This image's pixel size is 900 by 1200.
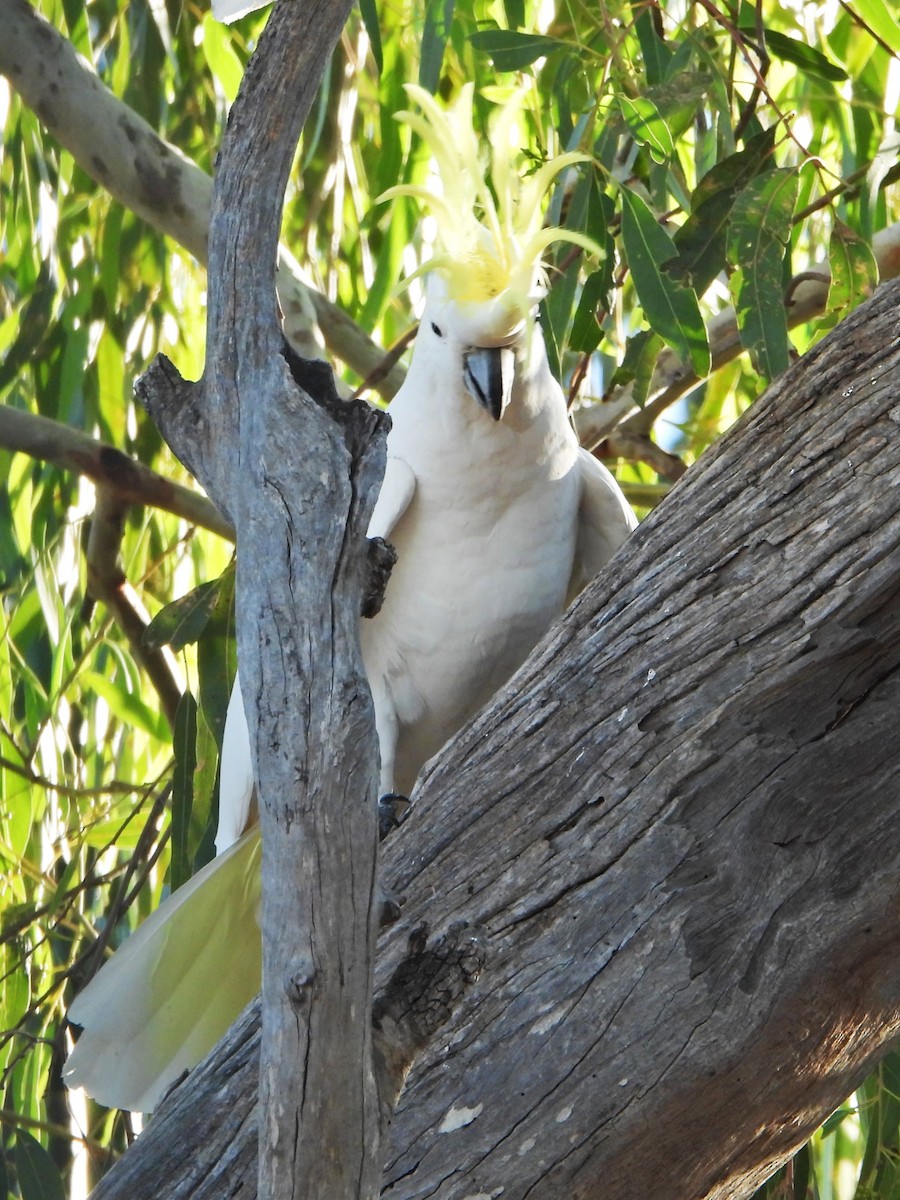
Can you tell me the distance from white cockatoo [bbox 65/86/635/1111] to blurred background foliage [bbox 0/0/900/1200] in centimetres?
17

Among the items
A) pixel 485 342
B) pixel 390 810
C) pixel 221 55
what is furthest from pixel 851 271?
pixel 221 55

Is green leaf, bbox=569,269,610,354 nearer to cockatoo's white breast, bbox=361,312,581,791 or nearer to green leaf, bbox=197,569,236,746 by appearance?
cockatoo's white breast, bbox=361,312,581,791

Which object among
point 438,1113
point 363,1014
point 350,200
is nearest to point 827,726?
point 438,1113

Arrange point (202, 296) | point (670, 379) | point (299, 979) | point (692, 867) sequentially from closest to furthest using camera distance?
point (299, 979) < point (692, 867) < point (670, 379) < point (202, 296)

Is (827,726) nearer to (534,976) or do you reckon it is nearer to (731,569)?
(731,569)

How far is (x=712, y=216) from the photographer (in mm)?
1732

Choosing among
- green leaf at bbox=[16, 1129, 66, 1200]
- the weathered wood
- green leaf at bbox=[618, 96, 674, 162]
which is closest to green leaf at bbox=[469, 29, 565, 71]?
green leaf at bbox=[618, 96, 674, 162]

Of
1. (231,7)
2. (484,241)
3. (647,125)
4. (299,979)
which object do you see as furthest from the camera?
(647,125)

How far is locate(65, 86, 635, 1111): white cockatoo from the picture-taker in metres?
1.44

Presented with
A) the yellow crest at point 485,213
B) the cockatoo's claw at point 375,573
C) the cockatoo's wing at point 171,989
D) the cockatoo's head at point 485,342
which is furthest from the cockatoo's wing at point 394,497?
the cockatoo's claw at point 375,573

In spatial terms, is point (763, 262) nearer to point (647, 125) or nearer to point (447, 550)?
point (647, 125)

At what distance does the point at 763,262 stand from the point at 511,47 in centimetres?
38

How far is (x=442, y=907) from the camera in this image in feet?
3.77

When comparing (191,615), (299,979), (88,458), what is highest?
(88,458)
